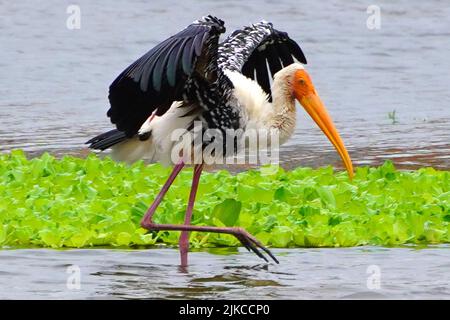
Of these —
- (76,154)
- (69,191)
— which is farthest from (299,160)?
(69,191)

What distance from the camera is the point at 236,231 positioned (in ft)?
24.4

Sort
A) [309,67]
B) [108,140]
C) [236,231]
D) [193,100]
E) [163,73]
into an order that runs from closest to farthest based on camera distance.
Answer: [163,73], [236,231], [193,100], [108,140], [309,67]

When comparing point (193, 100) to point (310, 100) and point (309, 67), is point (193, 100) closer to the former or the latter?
point (310, 100)

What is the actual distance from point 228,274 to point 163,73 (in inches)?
46.1

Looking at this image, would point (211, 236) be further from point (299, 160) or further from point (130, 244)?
point (299, 160)

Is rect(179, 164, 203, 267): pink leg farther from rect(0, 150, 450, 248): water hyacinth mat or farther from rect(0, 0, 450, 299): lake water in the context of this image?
rect(0, 150, 450, 248): water hyacinth mat

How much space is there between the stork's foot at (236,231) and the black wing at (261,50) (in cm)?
129

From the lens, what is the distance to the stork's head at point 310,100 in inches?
312

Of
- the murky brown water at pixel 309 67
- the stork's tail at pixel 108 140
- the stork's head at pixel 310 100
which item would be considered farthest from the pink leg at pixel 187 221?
the murky brown water at pixel 309 67

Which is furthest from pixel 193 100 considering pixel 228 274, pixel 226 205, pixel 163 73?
pixel 228 274

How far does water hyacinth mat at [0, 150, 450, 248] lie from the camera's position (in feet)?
25.2

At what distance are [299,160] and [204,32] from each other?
3.81 meters

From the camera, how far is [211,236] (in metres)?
7.95

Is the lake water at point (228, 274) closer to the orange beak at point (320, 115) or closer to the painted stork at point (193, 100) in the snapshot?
the painted stork at point (193, 100)
